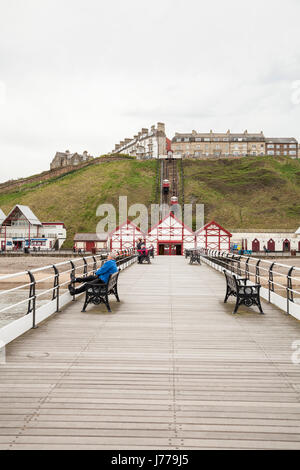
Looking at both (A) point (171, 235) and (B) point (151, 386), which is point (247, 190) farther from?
(B) point (151, 386)

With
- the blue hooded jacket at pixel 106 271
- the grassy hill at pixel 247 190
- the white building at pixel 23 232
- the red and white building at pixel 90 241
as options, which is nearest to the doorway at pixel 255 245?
the grassy hill at pixel 247 190

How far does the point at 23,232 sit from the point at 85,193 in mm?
25285

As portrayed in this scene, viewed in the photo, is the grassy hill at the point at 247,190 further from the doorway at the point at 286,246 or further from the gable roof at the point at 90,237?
the gable roof at the point at 90,237

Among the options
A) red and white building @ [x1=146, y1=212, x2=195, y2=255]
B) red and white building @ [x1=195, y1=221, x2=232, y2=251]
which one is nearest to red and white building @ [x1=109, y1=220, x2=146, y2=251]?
red and white building @ [x1=146, y1=212, x2=195, y2=255]

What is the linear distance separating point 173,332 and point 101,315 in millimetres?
2117

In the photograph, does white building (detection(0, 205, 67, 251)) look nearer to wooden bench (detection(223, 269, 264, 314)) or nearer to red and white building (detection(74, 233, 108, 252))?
red and white building (detection(74, 233, 108, 252))

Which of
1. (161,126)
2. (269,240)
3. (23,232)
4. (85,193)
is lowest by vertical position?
(269,240)

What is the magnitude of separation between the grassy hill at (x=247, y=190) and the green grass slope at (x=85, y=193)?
40.8 feet

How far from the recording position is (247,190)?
9350 cm

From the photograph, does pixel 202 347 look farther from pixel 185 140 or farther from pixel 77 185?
pixel 185 140

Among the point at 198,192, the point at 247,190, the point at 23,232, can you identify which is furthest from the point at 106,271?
the point at 247,190
